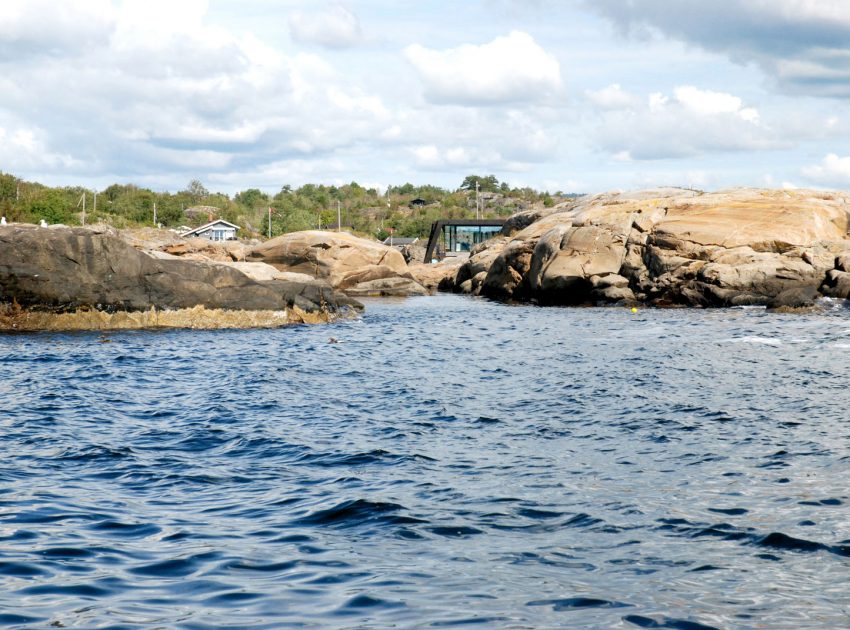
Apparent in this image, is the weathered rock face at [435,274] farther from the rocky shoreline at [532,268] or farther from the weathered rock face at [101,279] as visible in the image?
the weathered rock face at [101,279]

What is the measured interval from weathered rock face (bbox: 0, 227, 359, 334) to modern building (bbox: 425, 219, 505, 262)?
48262 mm

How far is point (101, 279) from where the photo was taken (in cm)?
2938

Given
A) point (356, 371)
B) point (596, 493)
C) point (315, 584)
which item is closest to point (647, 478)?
point (596, 493)

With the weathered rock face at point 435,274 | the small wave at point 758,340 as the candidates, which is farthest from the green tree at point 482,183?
the small wave at point 758,340

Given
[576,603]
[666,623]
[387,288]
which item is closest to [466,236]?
[387,288]

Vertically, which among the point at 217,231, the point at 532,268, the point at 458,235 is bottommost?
the point at 532,268

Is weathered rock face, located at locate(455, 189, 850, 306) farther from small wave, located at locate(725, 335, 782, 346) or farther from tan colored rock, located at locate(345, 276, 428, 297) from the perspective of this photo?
tan colored rock, located at locate(345, 276, 428, 297)

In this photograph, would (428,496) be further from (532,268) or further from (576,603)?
(532,268)

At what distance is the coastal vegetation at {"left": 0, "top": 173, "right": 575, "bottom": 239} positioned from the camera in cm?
9044

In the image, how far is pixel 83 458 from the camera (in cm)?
1112

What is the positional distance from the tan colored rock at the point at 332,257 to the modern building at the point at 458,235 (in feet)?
68.1

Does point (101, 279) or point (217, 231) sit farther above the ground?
point (217, 231)

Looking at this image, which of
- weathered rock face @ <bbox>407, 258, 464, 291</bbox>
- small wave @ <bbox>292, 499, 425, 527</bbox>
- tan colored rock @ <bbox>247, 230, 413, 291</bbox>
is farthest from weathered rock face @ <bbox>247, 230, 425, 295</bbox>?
small wave @ <bbox>292, 499, 425, 527</bbox>

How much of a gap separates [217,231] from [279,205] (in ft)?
132
